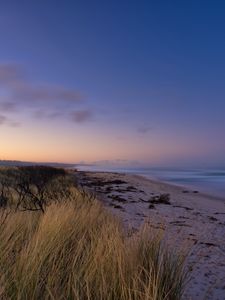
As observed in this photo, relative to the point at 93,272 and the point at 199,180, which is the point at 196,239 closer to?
the point at 93,272

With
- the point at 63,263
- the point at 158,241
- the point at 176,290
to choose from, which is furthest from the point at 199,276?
the point at 63,263

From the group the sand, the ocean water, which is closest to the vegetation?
the sand

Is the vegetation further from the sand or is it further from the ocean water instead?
the ocean water

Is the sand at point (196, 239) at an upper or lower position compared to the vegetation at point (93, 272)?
lower

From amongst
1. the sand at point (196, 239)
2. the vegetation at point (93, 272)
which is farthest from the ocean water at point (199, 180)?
the vegetation at point (93, 272)

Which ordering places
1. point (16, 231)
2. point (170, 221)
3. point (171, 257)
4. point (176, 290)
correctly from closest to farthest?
1. point (176, 290)
2. point (171, 257)
3. point (16, 231)
4. point (170, 221)

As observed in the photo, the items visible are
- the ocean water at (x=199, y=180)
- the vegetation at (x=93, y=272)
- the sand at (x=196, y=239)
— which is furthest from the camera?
the ocean water at (x=199, y=180)

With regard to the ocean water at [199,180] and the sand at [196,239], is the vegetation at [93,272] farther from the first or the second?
the ocean water at [199,180]

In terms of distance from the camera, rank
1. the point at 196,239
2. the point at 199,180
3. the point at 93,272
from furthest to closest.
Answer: the point at 199,180, the point at 196,239, the point at 93,272

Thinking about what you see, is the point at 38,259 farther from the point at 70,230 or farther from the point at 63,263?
the point at 70,230

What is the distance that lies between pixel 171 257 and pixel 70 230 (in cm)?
174

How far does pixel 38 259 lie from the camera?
3424 millimetres

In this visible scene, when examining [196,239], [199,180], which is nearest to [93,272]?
[196,239]

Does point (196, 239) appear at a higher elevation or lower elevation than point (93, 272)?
lower
